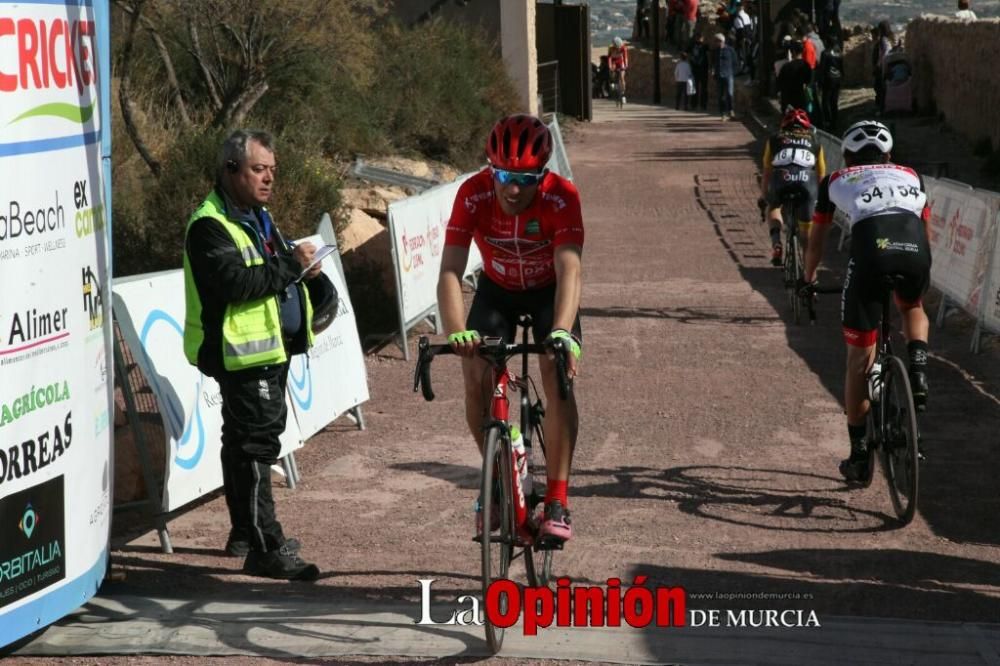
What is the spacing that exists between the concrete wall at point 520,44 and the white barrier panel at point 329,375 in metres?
24.0

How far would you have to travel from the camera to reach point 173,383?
761 centimetres

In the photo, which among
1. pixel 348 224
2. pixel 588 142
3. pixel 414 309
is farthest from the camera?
pixel 588 142

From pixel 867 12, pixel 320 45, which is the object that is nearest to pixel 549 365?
pixel 320 45

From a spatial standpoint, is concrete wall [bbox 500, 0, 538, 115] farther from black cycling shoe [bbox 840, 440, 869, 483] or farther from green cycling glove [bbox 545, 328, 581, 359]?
green cycling glove [bbox 545, 328, 581, 359]

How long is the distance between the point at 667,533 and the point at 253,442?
2.18 meters

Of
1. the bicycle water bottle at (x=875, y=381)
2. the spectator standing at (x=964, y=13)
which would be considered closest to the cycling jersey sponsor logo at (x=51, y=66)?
the bicycle water bottle at (x=875, y=381)

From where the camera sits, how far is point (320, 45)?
2319cm

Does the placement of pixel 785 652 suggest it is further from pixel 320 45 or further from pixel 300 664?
pixel 320 45

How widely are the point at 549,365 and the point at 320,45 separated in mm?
17921

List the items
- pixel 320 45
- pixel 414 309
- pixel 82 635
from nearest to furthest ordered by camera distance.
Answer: pixel 82 635 → pixel 414 309 → pixel 320 45

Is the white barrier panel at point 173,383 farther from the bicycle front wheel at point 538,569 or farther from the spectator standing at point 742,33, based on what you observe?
the spectator standing at point 742,33

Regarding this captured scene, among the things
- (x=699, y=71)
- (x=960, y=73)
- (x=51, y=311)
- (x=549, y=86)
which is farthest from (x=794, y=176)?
(x=699, y=71)

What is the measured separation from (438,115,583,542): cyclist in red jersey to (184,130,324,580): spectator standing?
2.88 feet

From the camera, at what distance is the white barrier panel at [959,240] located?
12914 mm
